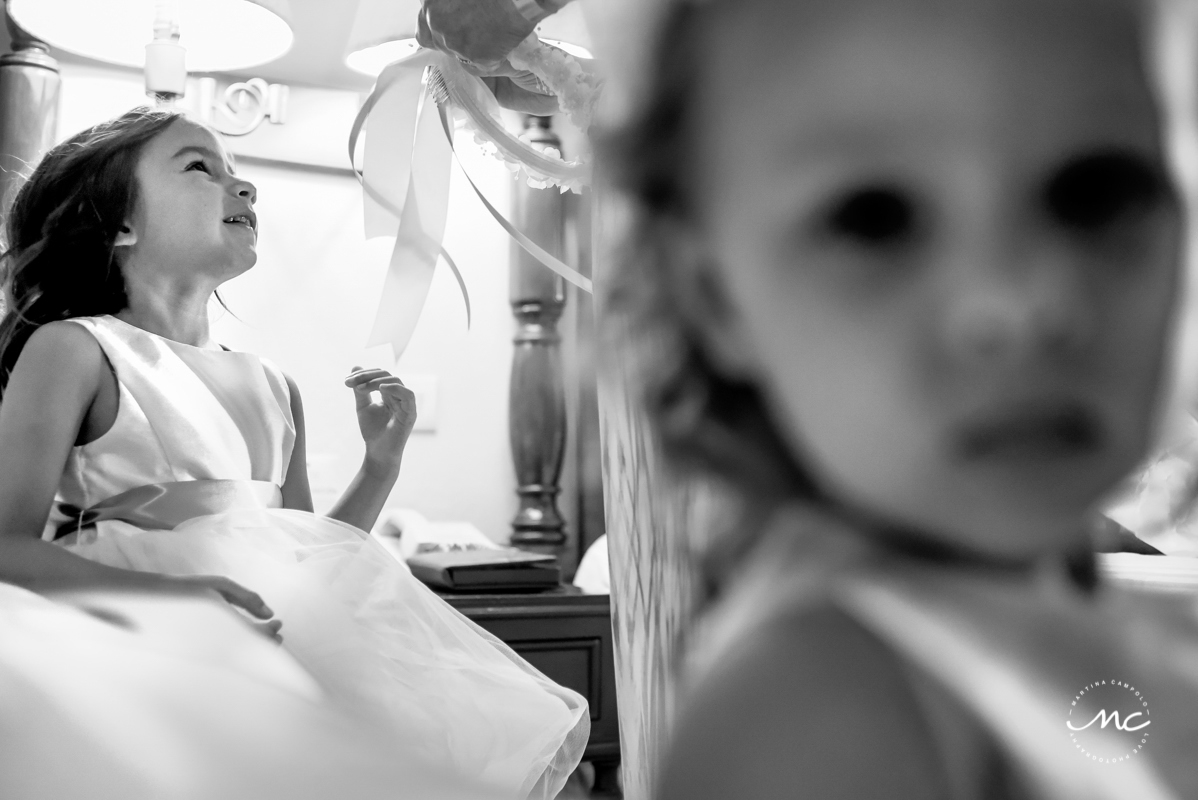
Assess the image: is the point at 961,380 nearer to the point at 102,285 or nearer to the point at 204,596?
the point at 204,596

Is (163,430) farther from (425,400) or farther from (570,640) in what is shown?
(425,400)

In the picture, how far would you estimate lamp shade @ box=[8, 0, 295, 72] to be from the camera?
0.85 meters

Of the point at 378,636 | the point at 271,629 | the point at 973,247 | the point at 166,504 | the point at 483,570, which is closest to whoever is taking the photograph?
the point at 973,247

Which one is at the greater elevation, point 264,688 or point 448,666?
point 264,688

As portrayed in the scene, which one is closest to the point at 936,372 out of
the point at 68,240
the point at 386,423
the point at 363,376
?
the point at 363,376

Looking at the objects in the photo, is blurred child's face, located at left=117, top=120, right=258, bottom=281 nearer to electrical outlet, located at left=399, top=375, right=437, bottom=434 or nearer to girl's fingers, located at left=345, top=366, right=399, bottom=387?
girl's fingers, located at left=345, top=366, right=399, bottom=387

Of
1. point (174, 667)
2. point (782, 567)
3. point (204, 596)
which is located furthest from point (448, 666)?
point (782, 567)

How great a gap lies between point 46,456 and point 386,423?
0.69 ft

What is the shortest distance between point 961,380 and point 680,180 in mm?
29

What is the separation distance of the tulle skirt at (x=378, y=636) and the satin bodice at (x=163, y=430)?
0.08 meters

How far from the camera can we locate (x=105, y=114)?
5.05 feet

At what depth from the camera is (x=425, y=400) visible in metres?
1.70

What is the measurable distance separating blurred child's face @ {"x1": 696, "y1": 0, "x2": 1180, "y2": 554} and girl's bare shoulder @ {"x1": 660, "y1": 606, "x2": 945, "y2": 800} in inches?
0.5

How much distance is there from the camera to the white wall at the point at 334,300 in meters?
1.58
